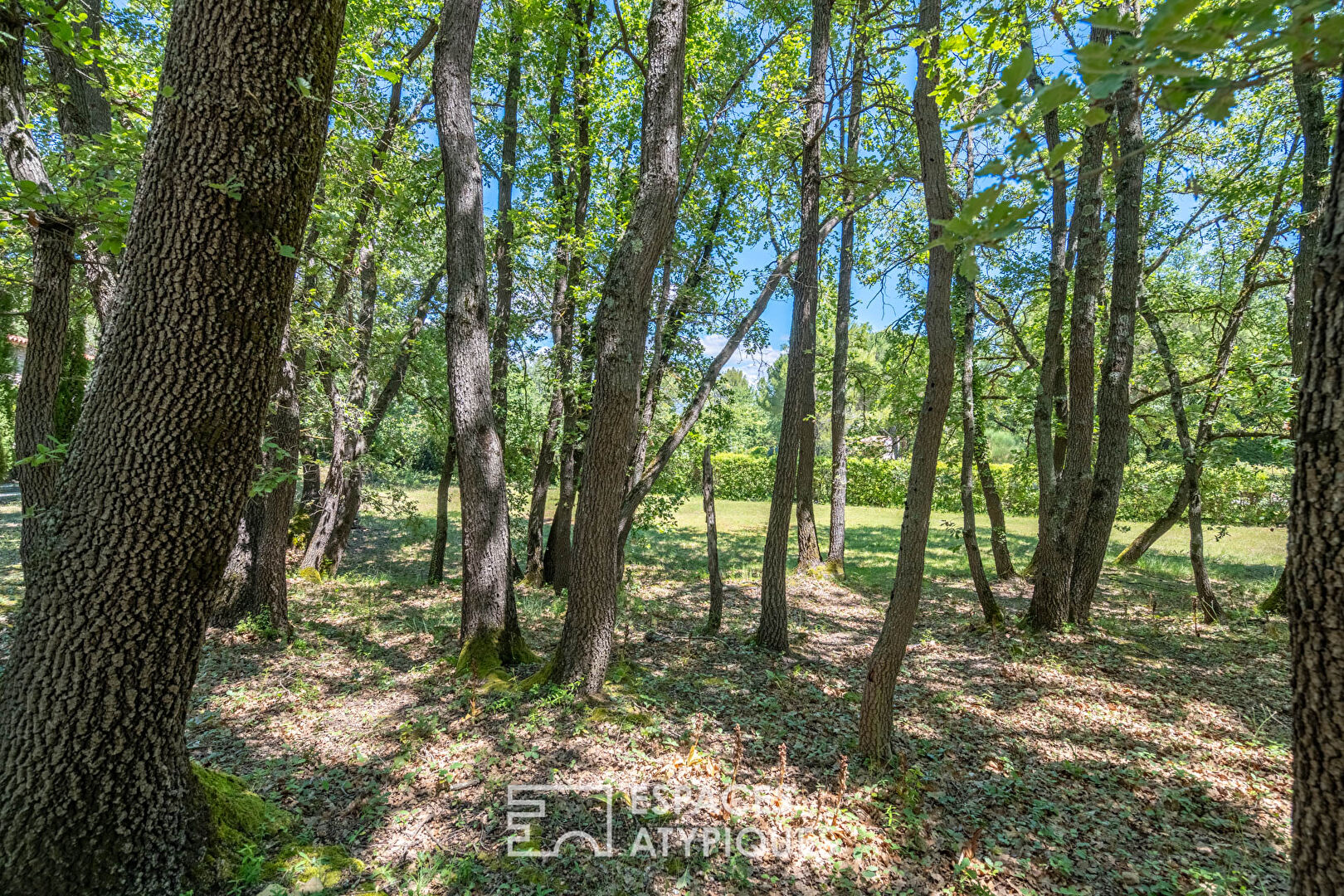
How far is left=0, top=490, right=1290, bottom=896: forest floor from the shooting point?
9.45ft

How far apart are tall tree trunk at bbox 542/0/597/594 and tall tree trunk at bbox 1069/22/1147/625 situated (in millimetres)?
6230

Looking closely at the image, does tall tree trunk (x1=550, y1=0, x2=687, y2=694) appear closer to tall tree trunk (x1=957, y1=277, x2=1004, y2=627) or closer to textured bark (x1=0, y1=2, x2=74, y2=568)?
textured bark (x1=0, y1=2, x2=74, y2=568)

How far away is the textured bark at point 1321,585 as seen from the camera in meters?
1.32

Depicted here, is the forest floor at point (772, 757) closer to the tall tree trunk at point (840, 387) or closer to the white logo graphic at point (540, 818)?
the white logo graphic at point (540, 818)

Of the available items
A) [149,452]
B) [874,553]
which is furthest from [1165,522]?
[149,452]

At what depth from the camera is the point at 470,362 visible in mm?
5109

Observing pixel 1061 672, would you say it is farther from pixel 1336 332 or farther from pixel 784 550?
pixel 1336 332

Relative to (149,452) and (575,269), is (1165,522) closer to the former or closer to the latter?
(575,269)

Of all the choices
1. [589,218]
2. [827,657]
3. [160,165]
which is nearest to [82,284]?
[160,165]

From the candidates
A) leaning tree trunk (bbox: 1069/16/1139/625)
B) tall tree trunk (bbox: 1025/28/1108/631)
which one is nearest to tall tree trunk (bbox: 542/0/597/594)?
tall tree trunk (bbox: 1025/28/1108/631)

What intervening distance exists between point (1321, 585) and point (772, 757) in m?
3.34

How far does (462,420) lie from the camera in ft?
16.8

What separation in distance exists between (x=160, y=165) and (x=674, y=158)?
308cm

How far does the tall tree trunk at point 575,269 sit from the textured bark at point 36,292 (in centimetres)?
445
